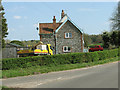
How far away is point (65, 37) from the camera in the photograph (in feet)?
A: 110

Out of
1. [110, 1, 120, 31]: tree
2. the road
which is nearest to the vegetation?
[110, 1, 120, 31]: tree

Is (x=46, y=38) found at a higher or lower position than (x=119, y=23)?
lower

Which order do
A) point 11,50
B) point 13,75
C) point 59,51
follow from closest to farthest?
point 13,75, point 11,50, point 59,51

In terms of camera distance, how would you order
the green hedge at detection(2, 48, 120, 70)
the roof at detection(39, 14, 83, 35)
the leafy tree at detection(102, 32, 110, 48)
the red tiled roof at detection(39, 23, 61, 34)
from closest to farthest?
the green hedge at detection(2, 48, 120, 70) → the roof at detection(39, 14, 83, 35) → the red tiled roof at detection(39, 23, 61, 34) → the leafy tree at detection(102, 32, 110, 48)

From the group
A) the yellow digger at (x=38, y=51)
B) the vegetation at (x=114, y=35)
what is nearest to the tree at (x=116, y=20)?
the vegetation at (x=114, y=35)

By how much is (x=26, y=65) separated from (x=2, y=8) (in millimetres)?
7160

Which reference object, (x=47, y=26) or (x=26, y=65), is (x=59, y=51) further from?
(x=26, y=65)

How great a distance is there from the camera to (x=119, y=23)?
55125mm

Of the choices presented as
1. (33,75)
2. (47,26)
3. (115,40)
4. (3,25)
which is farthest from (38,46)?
(115,40)

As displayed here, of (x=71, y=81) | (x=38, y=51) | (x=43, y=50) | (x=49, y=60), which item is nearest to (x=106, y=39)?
(x=43, y=50)

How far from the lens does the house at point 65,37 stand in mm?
33375

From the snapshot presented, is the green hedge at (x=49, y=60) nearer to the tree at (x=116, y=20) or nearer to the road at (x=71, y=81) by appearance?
the road at (x=71, y=81)

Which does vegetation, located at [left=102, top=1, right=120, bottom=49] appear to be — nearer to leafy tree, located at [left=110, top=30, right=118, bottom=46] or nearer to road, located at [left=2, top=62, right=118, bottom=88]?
leafy tree, located at [left=110, top=30, right=118, bottom=46]

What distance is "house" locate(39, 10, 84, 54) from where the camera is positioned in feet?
109
